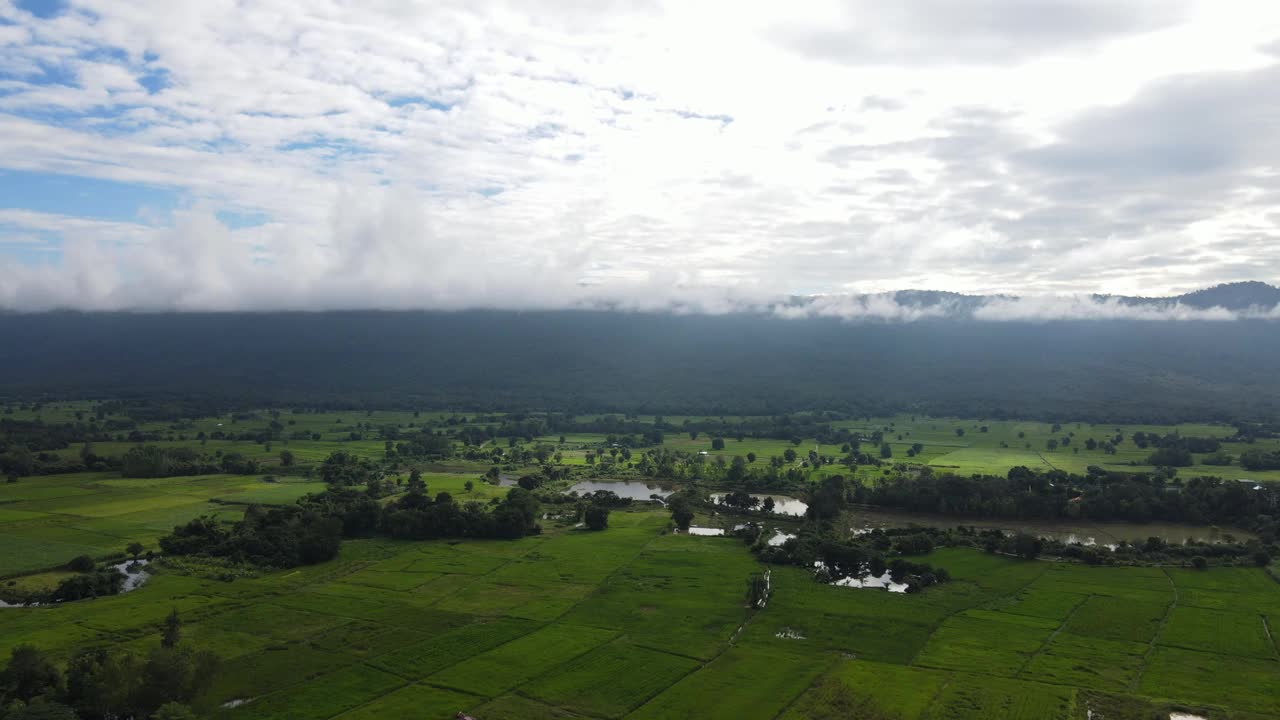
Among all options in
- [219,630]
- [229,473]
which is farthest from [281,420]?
[219,630]

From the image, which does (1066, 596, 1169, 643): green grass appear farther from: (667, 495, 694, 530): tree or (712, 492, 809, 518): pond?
(667, 495, 694, 530): tree

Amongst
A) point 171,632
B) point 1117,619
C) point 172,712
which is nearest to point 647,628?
point 172,712

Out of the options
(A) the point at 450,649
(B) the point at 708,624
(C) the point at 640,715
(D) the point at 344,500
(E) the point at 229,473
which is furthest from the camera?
(E) the point at 229,473

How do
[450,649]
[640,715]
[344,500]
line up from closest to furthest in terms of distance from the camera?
[640,715] < [450,649] < [344,500]

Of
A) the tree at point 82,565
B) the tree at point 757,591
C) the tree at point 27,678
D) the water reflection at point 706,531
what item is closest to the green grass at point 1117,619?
the tree at point 757,591

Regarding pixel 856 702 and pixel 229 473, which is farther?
pixel 229 473

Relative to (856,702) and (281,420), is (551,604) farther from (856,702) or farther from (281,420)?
(281,420)

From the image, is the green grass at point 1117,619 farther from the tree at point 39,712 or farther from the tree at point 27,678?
the tree at point 27,678
